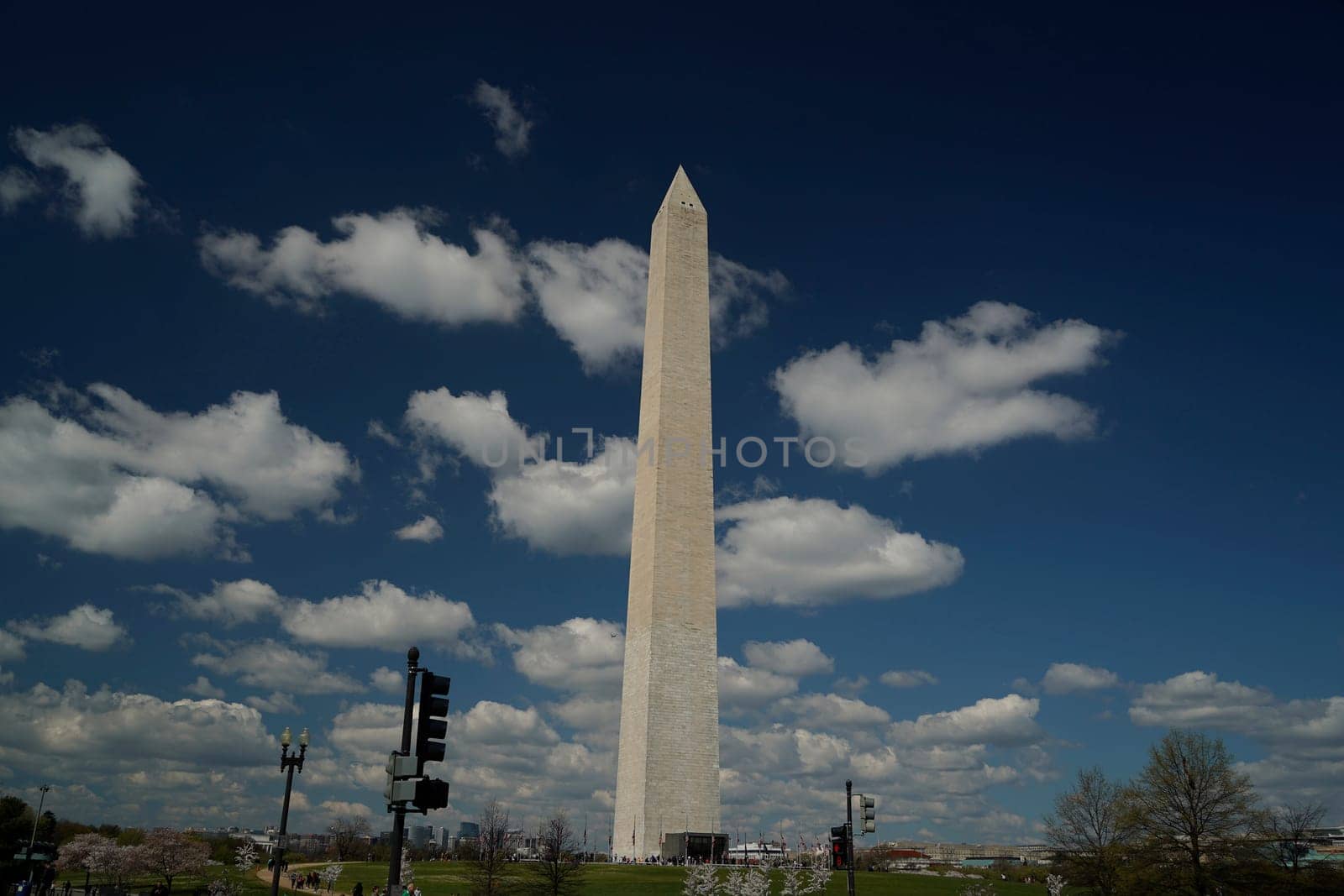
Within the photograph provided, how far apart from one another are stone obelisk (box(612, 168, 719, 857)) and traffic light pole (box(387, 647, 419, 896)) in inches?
1718

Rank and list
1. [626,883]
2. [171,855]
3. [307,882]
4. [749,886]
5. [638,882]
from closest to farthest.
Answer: [749,886] → [626,883] → [638,882] → [307,882] → [171,855]

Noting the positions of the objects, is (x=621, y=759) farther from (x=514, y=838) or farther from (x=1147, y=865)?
(x=1147, y=865)

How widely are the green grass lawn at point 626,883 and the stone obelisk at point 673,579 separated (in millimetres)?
5647

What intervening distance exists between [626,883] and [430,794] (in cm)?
3527

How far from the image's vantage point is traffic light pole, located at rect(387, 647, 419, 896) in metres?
13.4

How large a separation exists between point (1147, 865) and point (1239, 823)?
470cm

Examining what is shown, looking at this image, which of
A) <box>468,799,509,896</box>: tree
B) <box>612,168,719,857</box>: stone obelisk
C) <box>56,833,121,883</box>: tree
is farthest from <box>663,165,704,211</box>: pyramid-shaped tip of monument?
<box>56,833,121,883</box>: tree

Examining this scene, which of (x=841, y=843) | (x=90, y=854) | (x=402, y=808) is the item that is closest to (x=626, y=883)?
(x=841, y=843)

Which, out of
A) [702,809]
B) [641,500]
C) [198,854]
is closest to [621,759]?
[702,809]

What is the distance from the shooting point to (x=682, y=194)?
69.3 meters

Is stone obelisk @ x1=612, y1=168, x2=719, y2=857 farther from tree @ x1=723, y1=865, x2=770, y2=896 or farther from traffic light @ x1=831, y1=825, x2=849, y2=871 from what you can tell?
traffic light @ x1=831, y1=825, x2=849, y2=871

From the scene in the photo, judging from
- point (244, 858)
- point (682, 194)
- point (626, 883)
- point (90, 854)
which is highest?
point (682, 194)

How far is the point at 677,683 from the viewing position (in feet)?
192

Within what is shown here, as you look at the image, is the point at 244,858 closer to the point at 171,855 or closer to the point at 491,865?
the point at 171,855
